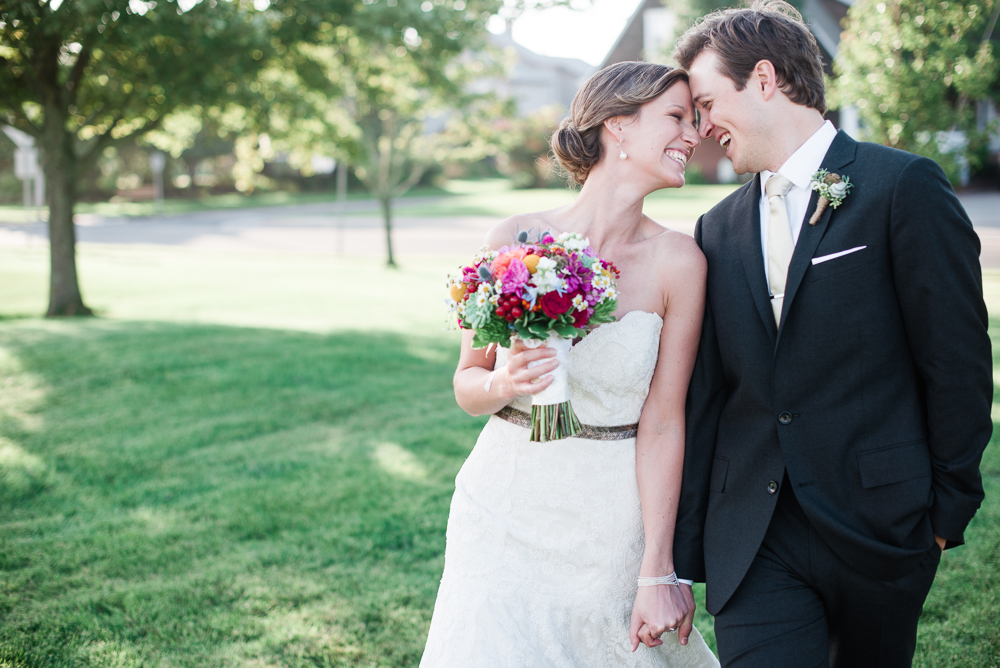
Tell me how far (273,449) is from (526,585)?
4.44 m

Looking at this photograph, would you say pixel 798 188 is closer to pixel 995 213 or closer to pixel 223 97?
pixel 223 97

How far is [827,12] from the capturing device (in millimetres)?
36438

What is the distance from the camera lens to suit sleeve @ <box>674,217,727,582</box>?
2.77 meters

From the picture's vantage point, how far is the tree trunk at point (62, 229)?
500 inches

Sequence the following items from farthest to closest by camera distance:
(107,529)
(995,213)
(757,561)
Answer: (995,213)
(107,529)
(757,561)

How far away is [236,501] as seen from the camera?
5609 mm

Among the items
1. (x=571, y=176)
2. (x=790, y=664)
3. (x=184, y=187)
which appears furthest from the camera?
(x=184, y=187)

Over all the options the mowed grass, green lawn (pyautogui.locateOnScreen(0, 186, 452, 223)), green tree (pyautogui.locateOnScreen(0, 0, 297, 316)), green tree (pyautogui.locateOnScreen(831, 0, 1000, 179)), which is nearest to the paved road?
the mowed grass

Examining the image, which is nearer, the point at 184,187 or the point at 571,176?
the point at 571,176

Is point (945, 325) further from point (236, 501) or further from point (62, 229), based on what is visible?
point (62, 229)

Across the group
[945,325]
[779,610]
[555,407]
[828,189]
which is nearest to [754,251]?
[828,189]

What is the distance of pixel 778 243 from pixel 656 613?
1.32 m

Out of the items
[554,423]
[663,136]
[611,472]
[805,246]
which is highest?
[663,136]

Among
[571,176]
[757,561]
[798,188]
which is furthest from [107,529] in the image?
[798,188]
